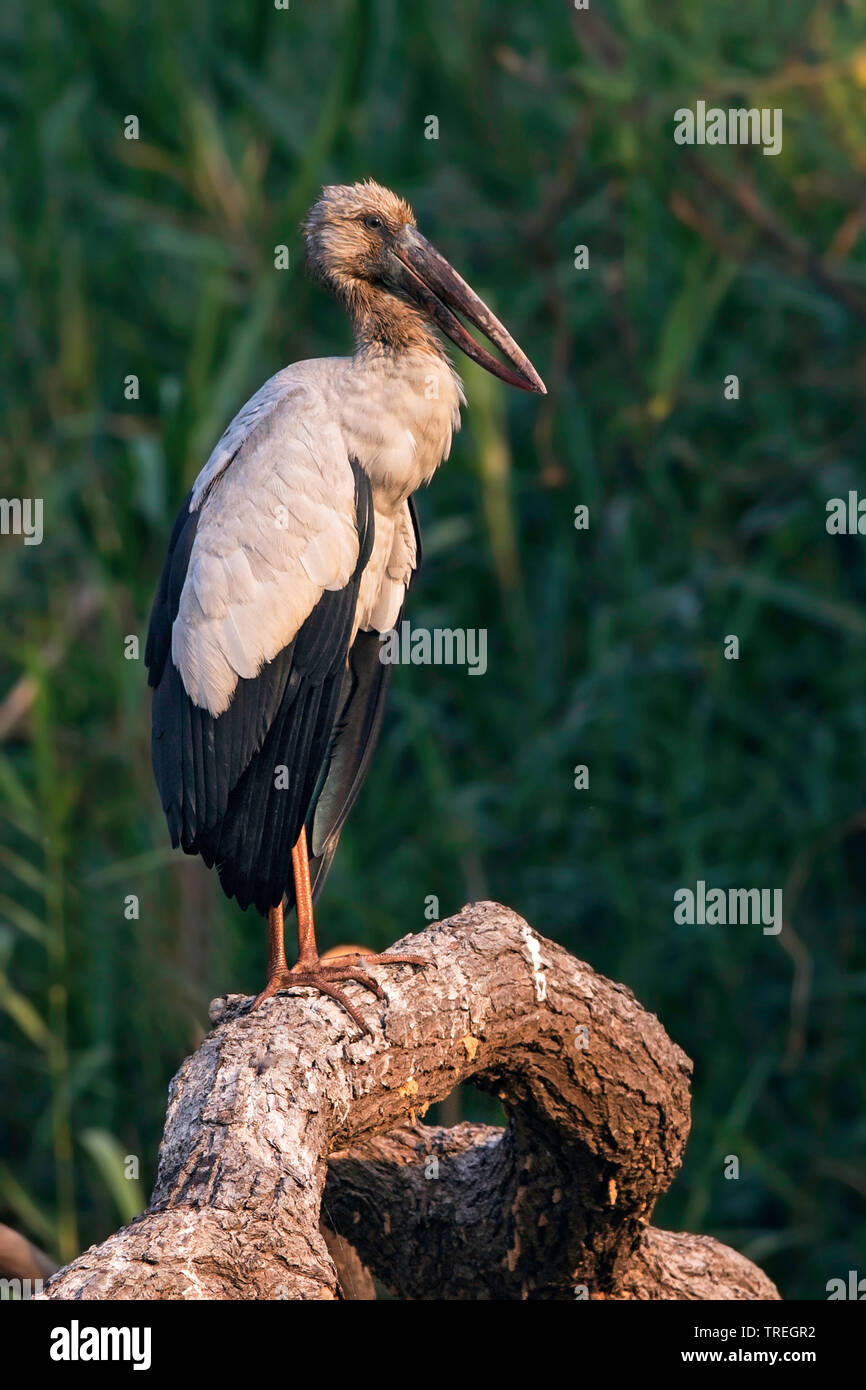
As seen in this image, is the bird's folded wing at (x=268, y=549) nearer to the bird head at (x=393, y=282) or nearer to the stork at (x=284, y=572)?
the stork at (x=284, y=572)

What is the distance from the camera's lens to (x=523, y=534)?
534 centimetres

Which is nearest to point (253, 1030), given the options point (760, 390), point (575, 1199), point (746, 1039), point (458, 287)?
point (575, 1199)

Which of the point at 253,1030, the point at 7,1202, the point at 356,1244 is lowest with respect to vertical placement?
the point at 7,1202

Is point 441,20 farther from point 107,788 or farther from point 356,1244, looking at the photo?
point 356,1244

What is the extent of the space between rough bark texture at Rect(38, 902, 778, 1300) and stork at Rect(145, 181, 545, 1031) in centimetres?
34

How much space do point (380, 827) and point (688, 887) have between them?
97cm

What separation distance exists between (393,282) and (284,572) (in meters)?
0.62

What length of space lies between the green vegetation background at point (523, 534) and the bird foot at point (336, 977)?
4.25ft

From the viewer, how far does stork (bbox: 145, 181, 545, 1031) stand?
9.53 feet

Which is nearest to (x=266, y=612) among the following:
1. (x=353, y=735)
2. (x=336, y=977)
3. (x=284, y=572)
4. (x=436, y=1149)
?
(x=284, y=572)

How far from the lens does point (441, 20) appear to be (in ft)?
18.8

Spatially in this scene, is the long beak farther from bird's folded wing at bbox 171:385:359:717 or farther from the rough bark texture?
the rough bark texture

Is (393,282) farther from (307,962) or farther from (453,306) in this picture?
(307,962)

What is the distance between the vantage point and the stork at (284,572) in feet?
9.53
